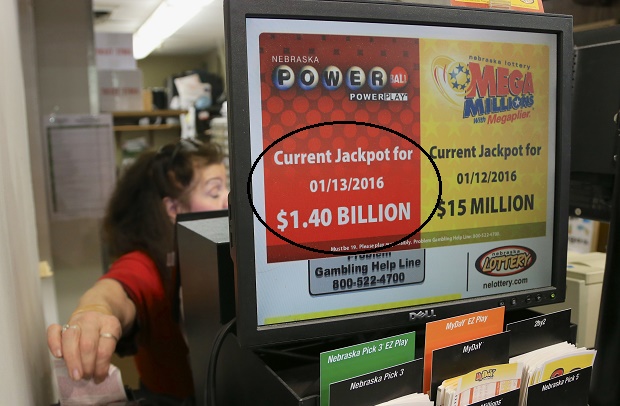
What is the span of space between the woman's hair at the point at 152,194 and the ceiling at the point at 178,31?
154 inches

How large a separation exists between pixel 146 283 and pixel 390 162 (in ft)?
3.15

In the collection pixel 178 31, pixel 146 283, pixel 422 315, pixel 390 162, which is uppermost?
pixel 178 31

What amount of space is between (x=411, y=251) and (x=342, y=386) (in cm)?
18

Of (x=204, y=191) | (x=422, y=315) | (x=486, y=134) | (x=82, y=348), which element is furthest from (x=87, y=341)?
(x=204, y=191)

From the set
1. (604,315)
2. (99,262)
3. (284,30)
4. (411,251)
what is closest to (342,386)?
(411,251)

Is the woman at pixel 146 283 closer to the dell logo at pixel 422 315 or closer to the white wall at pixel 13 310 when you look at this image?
the white wall at pixel 13 310

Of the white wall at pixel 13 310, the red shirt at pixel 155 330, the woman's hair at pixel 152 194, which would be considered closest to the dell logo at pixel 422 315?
the white wall at pixel 13 310

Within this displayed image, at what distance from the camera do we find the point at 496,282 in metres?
0.67

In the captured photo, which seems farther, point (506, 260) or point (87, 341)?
point (87, 341)

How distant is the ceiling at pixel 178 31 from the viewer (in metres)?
6.64

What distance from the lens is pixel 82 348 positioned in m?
0.82

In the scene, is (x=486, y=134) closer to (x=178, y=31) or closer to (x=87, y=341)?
(x=87, y=341)

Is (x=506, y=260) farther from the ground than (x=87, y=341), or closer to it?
farther from the ground

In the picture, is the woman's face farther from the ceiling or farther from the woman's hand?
the ceiling
